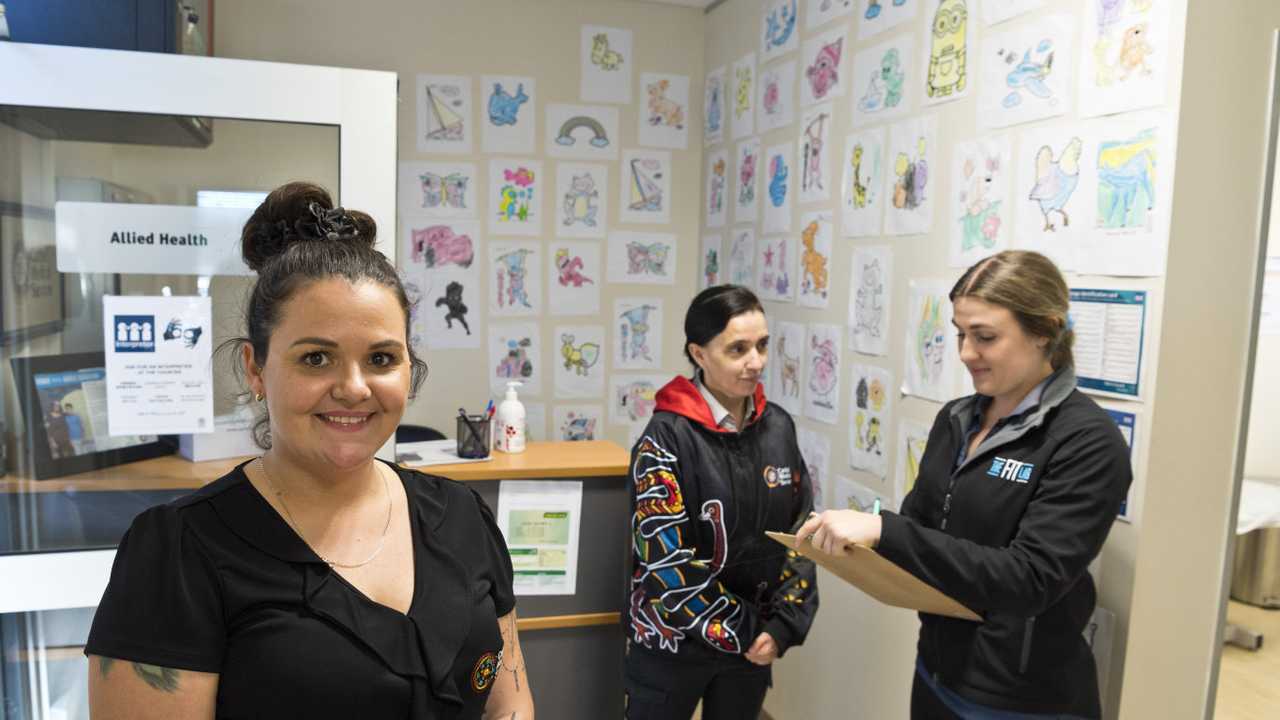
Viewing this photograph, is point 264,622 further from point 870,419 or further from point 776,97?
point 776,97

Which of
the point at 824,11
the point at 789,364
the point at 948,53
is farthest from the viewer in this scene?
the point at 789,364

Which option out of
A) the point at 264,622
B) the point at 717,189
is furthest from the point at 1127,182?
the point at 717,189

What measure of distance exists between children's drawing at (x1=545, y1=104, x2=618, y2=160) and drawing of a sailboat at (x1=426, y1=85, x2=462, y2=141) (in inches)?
16.5

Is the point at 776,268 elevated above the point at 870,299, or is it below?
above

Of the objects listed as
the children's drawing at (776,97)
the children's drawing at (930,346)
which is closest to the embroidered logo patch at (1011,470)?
the children's drawing at (930,346)

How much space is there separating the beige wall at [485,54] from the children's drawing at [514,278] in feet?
0.29

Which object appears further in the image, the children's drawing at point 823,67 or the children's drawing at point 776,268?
the children's drawing at point 776,268

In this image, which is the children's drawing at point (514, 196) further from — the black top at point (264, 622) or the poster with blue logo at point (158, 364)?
the black top at point (264, 622)

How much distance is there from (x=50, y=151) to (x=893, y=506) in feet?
7.72

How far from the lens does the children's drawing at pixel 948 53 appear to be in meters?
2.44

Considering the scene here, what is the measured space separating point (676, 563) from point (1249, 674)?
49.2 inches

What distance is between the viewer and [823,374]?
3.19 metres

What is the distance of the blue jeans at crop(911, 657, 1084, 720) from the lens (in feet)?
5.71

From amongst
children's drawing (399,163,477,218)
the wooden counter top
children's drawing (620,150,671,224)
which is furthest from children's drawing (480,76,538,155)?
the wooden counter top
